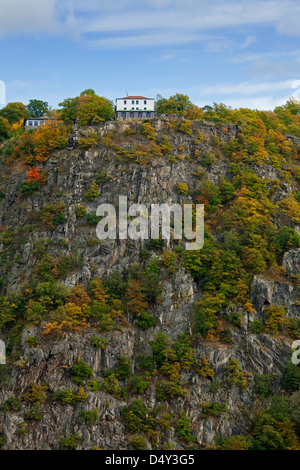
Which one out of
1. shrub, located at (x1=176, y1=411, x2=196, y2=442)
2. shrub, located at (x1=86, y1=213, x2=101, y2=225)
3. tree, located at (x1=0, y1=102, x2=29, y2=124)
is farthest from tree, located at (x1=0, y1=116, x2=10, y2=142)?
shrub, located at (x1=176, y1=411, x2=196, y2=442)

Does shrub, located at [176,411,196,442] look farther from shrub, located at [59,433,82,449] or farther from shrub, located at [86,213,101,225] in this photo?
shrub, located at [86,213,101,225]

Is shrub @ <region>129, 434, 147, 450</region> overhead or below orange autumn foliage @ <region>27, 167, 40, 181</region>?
below

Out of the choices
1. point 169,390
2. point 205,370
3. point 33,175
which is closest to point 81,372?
point 169,390

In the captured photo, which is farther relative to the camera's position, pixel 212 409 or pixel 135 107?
pixel 135 107

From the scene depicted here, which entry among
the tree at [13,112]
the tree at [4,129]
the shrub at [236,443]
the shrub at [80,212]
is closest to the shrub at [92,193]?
the shrub at [80,212]

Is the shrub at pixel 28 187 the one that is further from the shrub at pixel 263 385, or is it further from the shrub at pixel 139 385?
the shrub at pixel 263 385

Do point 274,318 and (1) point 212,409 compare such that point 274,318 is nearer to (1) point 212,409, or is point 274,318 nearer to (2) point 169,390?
(1) point 212,409

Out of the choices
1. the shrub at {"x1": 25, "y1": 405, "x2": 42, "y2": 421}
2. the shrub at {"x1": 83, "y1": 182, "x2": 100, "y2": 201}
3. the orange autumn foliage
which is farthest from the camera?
the orange autumn foliage
